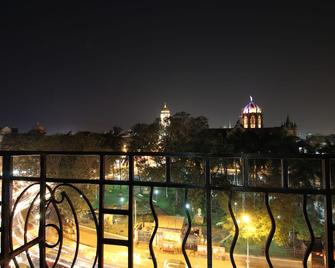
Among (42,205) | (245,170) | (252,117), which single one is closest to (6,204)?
(42,205)

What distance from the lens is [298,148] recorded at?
25203 mm

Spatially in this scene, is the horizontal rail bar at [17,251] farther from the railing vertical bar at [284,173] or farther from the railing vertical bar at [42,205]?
the railing vertical bar at [284,173]

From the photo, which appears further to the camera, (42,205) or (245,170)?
(42,205)

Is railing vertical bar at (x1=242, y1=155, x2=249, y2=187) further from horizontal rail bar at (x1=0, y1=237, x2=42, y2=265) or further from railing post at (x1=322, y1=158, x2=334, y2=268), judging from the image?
horizontal rail bar at (x1=0, y1=237, x2=42, y2=265)

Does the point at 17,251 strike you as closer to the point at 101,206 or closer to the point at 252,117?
the point at 101,206

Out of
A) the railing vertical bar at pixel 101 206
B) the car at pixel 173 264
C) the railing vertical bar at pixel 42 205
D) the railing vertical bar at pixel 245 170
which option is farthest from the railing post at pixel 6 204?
the car at pixel 173 264

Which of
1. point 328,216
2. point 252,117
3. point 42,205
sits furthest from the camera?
point 252,117

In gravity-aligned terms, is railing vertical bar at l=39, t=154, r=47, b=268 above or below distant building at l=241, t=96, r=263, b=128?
below

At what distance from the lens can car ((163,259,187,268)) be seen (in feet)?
54.4

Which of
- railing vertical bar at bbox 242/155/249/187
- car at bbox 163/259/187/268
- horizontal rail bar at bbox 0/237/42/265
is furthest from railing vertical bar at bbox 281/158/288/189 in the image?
car at bbox 163/259/187/268

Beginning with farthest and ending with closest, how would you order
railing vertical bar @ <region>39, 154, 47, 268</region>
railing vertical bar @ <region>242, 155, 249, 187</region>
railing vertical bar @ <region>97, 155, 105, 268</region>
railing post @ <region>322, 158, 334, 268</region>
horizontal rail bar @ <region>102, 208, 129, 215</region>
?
railing vertical bar @ <region>39, 154, 47, 268</region> → railing vertical bar @ <region>97, 155, 105, 268</region> → horizontal rail bar @ <region>102, 208, 129, 215</region> → railing vertical bar @ <region>242, 155, 249, 187</region> → railing post @ <region>322, 158, 334, 268</region>

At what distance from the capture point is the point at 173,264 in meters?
16.9

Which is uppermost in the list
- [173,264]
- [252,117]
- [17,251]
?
[252,117]

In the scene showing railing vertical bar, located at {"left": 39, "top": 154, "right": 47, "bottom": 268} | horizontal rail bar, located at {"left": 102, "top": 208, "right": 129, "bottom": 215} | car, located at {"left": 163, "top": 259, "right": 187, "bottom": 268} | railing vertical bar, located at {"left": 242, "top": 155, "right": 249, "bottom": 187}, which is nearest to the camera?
railing vertical bar, located at {"left": 242, "top": 155, "right": 249, "bottom": 187}
